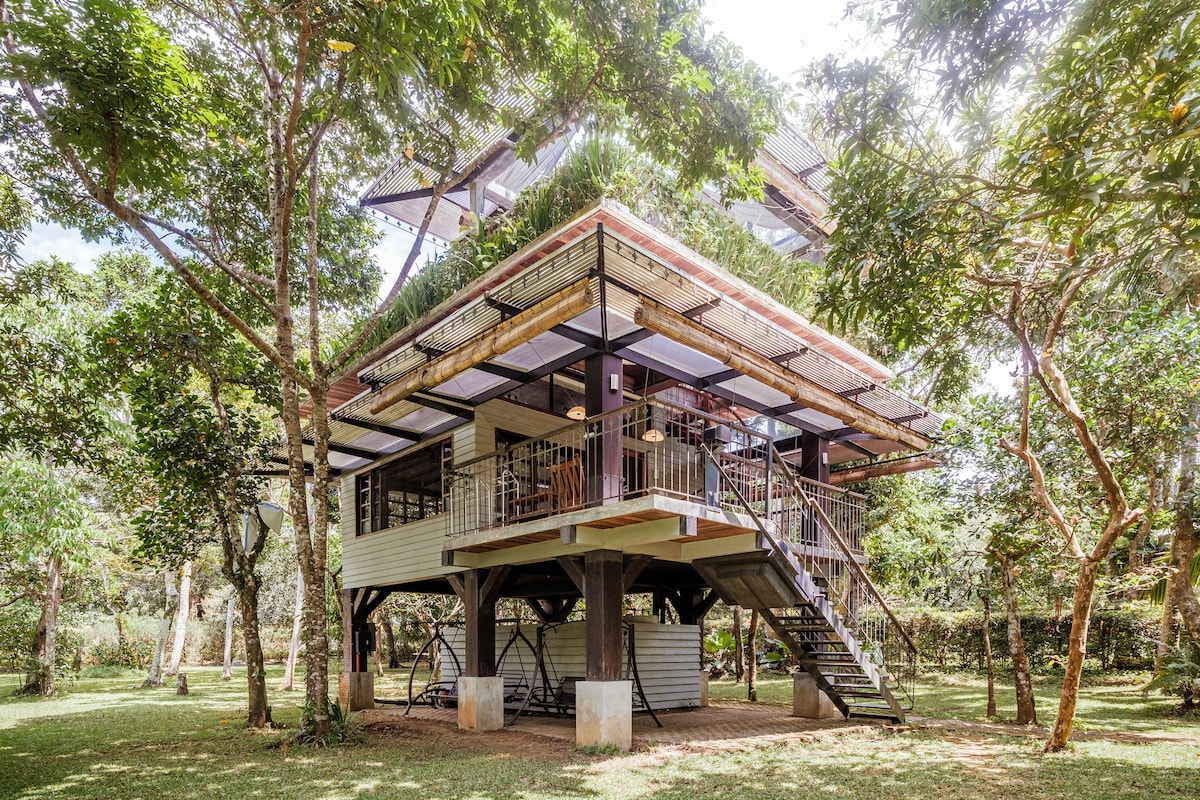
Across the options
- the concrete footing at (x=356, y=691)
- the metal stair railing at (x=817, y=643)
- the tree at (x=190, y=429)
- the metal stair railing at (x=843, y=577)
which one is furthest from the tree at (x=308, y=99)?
the concrete footing at (x=356, y=691)

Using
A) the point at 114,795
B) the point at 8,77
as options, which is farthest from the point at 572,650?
the point at 8,77

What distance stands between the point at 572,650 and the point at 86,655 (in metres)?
22.2

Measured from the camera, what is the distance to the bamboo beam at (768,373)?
7.28 metres

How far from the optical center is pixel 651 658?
1215 centimetres

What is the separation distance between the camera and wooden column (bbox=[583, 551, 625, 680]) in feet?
26.0

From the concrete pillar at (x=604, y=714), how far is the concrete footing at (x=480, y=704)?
2.16 metres

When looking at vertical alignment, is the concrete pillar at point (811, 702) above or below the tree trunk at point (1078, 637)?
below

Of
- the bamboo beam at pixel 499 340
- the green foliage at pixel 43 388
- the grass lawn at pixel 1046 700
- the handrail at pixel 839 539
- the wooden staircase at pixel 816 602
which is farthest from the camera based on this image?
the grass lawn at pixel 1046 700

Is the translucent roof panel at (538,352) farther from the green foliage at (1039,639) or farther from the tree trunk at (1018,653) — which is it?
the green foliage at (1039,639)

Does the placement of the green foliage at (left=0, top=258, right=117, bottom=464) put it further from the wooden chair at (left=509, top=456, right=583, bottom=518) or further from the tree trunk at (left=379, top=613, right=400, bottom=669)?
the tree trunk at (left=379, top=613, right=400, bottom=669)

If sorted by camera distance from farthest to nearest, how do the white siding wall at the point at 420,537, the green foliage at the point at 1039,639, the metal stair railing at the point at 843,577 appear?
the green foliage at the point at 1039,639, the white siding wall at the point at 420,537, the metal stair railing at the point at 843,577

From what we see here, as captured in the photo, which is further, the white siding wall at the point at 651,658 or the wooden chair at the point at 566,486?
the white siding wall at the point at 651,658

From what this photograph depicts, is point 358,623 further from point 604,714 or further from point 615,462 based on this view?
point 615,462

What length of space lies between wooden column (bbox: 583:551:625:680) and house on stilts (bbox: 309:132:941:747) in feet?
0.08
